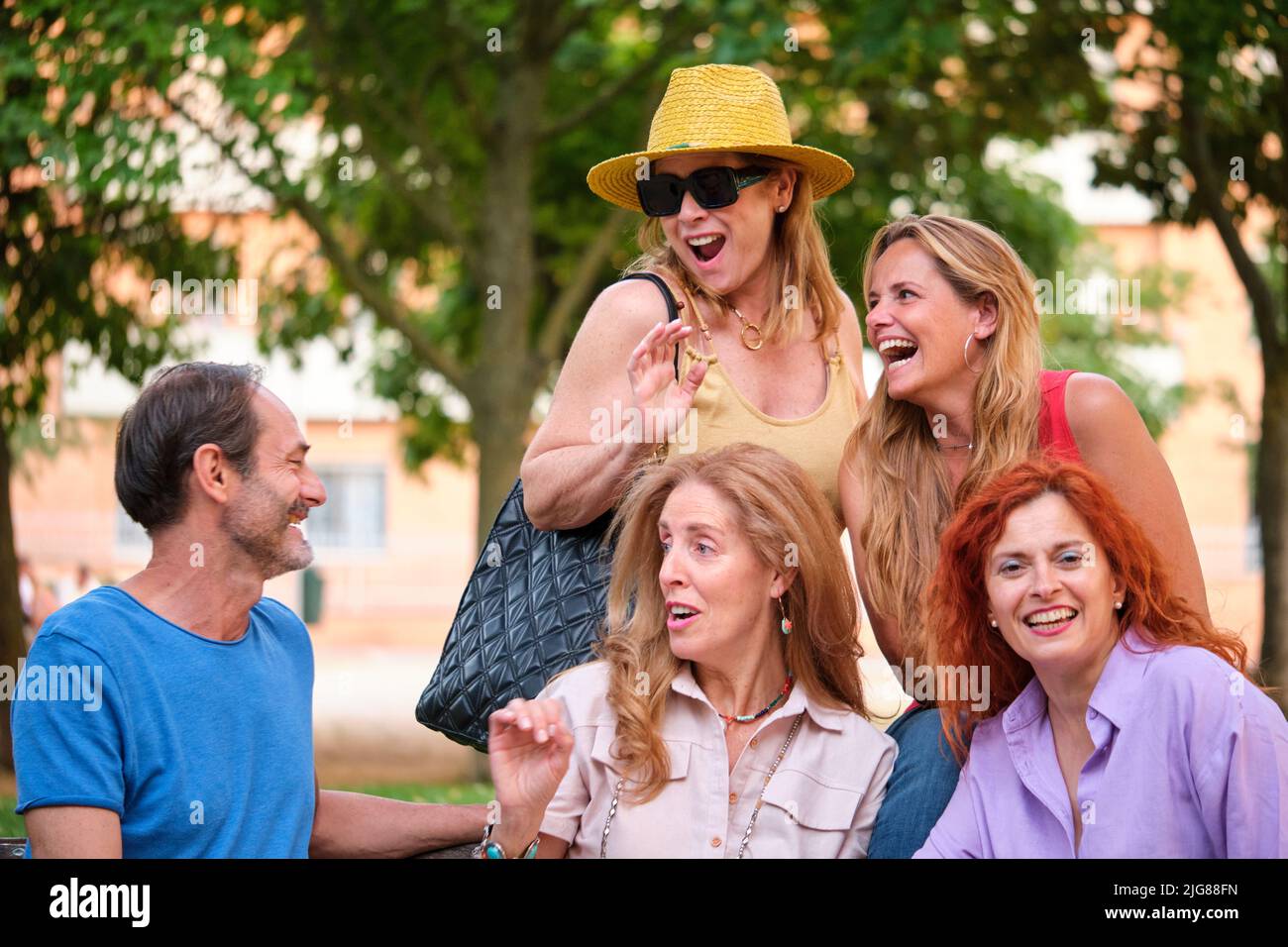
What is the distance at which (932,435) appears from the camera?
143 inches

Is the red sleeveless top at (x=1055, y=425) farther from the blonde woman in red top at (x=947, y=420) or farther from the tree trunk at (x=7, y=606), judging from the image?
the tree trunk at (x=7, y=606)

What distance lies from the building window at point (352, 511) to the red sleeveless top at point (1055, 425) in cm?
2585

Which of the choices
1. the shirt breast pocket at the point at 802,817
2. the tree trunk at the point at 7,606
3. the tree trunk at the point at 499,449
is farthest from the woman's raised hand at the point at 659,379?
the tree trunk at the point at 7,606

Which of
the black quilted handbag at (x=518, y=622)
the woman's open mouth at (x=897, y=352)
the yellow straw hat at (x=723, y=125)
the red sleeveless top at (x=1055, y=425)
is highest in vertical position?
the yellow straw hat at (x=723, y=125)

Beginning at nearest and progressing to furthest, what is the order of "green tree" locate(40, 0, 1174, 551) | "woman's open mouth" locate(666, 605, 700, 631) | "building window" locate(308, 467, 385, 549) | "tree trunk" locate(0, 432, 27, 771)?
1. "woman's open mouth" locate(666, 605, 700, 631)
2. "green tree" locate(40, 0, 1174, 551)
3. "tree trunk" locate(0, 432, 27, 771)
4. "building window" locate(308, 467, 385, 549)

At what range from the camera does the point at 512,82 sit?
402 inches

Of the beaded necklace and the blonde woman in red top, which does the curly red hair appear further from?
the beaded necklace

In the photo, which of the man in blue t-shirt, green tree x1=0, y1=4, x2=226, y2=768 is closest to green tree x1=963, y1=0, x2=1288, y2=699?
green tree x1=0, y1=4, x2=226, y2=768

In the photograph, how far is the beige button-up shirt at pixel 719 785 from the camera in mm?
3156

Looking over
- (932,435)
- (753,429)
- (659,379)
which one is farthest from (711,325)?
(932,435)

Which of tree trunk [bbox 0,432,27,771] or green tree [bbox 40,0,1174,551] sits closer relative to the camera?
green tree [bbox 40,0,1174,551]

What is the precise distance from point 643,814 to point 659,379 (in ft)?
3.16

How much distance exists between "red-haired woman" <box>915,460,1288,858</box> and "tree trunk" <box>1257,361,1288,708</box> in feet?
22.5

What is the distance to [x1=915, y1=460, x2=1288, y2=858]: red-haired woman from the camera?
9.08 ft
